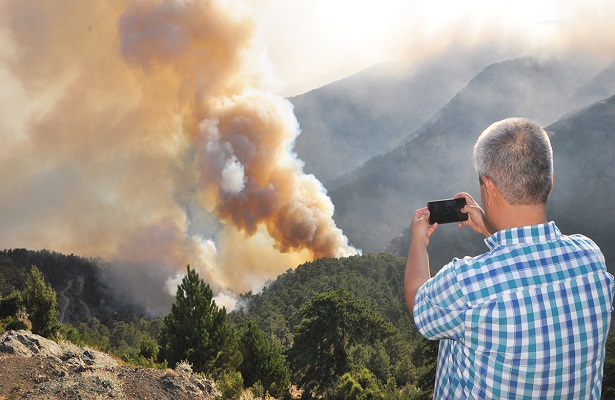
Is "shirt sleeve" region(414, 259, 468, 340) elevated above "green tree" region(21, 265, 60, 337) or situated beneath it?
situated beneath

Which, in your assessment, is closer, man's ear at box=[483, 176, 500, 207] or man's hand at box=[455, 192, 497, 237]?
man's ear at box=[483, 176, 500, 207]

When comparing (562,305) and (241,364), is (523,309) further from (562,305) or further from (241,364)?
(241,364)

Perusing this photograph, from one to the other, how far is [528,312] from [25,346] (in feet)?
67.6

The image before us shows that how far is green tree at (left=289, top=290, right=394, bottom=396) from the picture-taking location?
32.7 meters

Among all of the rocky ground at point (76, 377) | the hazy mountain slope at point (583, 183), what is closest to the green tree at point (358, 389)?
the rocky ground at point (76, 377)

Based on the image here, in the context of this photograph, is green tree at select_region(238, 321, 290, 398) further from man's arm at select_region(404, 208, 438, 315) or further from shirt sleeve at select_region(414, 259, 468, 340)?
shirt sleeve at select_region(414, 259, 468, 340)

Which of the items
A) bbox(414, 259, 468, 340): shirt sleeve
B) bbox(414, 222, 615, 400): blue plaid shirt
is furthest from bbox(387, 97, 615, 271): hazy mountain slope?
bbox(414, 259, 468, 340): shirt sleeve

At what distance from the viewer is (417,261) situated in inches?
105

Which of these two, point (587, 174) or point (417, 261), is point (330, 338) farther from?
point (587, 174)

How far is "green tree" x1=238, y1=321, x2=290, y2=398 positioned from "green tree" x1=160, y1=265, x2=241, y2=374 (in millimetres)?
2480

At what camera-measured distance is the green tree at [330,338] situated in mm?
32656

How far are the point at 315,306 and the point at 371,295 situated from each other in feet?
175

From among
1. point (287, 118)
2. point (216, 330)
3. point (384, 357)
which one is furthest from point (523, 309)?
point (287, 118)

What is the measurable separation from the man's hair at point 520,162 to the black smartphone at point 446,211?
0.53m
